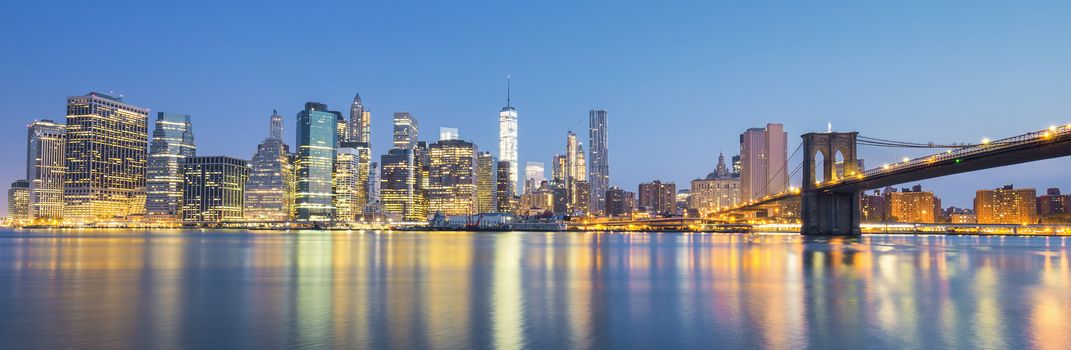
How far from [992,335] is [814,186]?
77.2 m

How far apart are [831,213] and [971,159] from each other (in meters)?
31.1

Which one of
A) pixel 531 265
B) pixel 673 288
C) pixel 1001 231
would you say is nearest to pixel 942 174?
pixel 531 265

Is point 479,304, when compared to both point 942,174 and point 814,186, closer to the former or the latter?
point 942,174

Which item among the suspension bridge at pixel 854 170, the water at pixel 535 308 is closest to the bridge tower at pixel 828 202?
the suspension bridge at pixel 854 170

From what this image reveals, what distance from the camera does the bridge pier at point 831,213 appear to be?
307 feet

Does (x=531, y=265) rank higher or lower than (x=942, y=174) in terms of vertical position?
lower

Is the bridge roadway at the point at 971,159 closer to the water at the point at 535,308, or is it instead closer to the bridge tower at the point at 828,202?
the bridge tower at the point at 828,202

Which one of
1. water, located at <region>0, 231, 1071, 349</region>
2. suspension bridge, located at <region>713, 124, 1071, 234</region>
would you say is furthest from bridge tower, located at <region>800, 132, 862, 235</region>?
water, located at <region>0, 231, 1071, 349</region>

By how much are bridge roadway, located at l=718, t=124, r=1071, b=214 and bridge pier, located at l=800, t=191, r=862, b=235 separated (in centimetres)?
251

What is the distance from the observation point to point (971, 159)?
6341 centimetres

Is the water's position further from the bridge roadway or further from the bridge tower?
the bridge tower

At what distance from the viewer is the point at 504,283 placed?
110 feet

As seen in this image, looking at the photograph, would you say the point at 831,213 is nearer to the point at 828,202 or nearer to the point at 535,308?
the point at 828,202

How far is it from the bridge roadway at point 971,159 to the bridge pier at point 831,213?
251 cm
